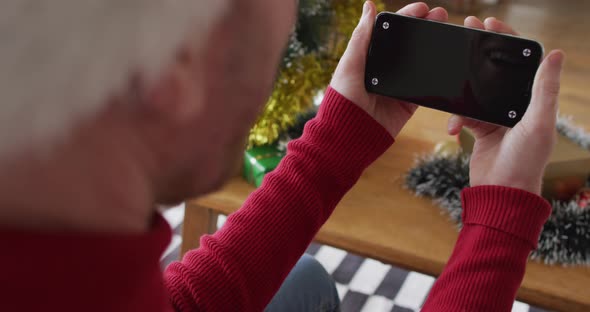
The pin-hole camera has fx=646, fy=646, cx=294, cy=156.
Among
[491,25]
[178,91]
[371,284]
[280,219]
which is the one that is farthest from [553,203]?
[178,91]

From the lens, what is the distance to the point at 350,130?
72cm

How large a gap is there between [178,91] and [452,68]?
0.45m

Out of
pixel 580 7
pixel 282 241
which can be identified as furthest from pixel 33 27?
pixel 580 7

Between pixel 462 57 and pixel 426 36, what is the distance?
0.04 m

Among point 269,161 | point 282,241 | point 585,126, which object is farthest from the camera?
point 585,126

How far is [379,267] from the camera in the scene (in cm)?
142

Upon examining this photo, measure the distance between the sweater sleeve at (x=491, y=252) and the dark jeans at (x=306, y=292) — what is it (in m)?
0.24

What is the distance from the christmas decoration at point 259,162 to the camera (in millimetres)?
943

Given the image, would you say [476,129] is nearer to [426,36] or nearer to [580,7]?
[426,36]

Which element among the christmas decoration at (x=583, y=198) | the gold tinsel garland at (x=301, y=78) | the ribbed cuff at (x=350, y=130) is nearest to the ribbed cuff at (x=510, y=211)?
the ribbed cuff at (x=350, y=130)

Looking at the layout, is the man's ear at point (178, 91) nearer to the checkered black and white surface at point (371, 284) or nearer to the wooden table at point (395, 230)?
the wooden table at point (395, 230)

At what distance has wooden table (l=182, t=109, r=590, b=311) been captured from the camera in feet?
2.58

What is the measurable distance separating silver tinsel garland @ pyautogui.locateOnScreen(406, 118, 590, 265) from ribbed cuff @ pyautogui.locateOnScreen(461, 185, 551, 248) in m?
0.18

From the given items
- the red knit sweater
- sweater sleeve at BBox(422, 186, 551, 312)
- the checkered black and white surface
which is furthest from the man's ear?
the checkered black and white surface
